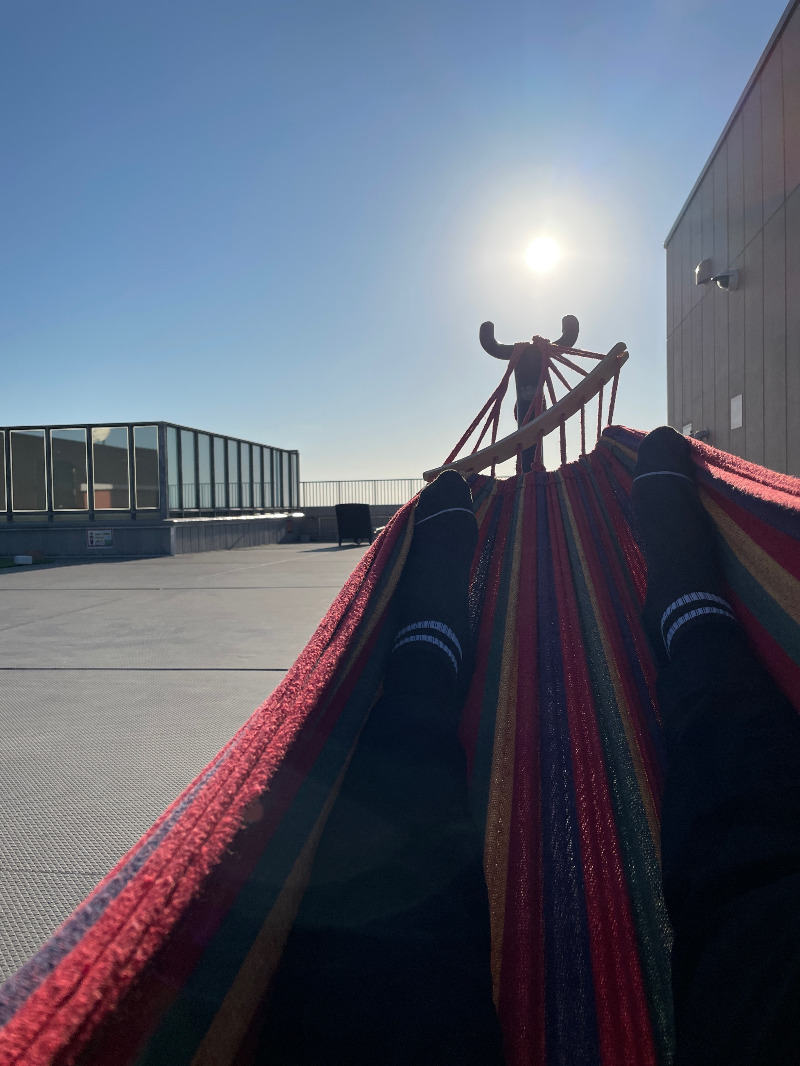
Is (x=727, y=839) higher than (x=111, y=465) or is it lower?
lower

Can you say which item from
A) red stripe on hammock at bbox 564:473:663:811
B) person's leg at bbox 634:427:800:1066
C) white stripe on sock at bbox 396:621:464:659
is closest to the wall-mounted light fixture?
red stripe on hammock at bbox 564:473:663:811

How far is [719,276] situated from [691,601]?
544cm

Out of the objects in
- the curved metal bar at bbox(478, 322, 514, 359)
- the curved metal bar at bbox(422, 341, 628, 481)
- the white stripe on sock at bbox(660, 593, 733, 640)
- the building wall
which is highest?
the building wall

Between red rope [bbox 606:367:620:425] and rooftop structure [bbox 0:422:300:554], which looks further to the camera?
rooftop structure [bbox 0:422:300:554]

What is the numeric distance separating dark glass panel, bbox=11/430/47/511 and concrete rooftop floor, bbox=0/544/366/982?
636 cm

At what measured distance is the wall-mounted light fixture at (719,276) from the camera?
5.07 metres

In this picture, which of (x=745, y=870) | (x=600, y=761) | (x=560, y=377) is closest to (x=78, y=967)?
(x=745, y=870)

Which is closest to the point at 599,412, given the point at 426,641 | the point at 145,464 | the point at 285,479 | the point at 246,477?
the point at 426,641

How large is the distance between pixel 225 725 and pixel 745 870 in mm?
1355

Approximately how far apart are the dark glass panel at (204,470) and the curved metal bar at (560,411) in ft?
32.7

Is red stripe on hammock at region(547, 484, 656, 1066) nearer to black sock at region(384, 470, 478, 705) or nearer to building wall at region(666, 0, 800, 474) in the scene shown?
black sock at region(384, 470, 478, 705)

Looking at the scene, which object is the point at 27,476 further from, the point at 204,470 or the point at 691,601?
the point at 691,601

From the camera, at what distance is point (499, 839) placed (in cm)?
72

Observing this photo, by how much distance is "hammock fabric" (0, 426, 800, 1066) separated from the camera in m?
0.37
